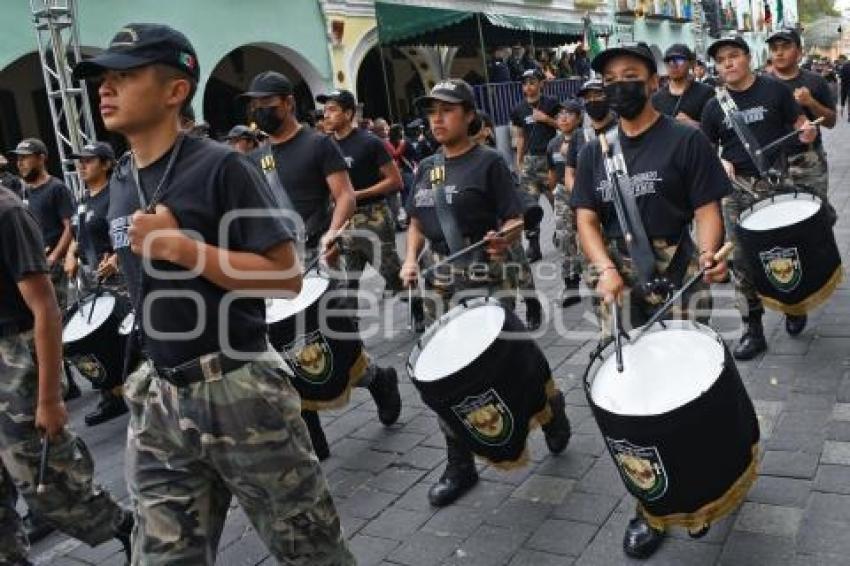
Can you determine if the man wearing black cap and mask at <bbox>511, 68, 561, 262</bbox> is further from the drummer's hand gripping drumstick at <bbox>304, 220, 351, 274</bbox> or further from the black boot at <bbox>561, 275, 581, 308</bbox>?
the drummer's hand gripping drumstick at <bbox>304, 220, 351, 274</bbox>

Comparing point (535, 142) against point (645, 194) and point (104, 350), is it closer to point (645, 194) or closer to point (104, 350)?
point (104, 350)

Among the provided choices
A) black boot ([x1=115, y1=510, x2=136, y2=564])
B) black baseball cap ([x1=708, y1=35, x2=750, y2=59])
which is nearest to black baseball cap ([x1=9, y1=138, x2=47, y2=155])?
black boot ([x1=115, y1=510, x2=136, y2=564])

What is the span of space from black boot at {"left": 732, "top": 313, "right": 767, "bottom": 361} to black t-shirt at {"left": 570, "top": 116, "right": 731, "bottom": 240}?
1.75 meters

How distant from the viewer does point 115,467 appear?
16.0 feet

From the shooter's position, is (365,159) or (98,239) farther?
(365,159)

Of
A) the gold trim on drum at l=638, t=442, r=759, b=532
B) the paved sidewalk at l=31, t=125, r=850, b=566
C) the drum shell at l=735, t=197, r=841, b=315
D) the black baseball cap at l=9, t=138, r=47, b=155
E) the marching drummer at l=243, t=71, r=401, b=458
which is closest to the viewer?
the gold trim on drum at l=638, t=442, r=759, b=532

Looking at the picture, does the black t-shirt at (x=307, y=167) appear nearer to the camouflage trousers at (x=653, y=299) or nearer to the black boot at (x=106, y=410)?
the camouflage trousers at (x=653, y=299)

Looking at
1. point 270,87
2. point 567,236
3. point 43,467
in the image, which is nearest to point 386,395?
point 270,87

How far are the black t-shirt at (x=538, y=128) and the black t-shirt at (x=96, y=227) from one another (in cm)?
491

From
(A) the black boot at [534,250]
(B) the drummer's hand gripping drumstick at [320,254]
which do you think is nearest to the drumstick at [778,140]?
(B) the drummer's hand gripping drumstick at [320,254]

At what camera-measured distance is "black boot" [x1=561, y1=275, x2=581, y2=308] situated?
7.10 m

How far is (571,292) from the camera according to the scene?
7285 mm

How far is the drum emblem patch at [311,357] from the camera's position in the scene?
4.04m

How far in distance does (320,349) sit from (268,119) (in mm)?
1579
